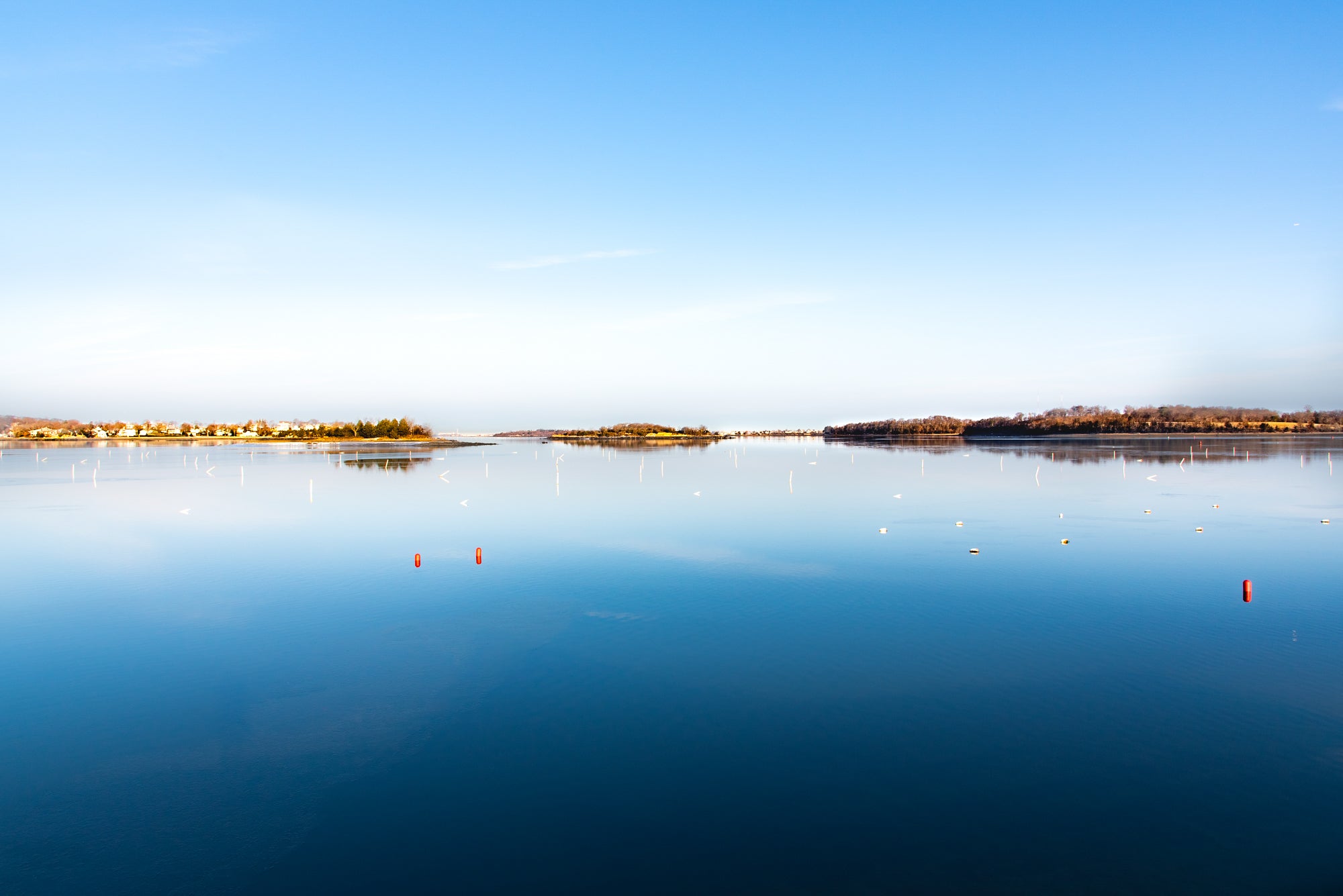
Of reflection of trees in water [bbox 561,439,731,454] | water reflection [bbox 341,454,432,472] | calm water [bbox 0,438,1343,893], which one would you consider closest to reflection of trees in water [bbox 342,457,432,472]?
water reflection [bbox 341,454,432,472]

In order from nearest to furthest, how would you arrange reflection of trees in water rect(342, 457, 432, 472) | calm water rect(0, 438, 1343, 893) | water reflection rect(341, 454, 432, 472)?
calm water rect(0, 438, 1343, 893)
water reflection rect(341, 454, 432, 472)
reflection of trees in water rect(342, 457, 432, 472)

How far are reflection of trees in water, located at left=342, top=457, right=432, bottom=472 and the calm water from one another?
3814cm

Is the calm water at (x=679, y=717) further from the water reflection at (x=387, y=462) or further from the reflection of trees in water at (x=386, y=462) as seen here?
the reflection of trees in water at (x=386, y=462)

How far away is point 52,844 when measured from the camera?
5.89 m

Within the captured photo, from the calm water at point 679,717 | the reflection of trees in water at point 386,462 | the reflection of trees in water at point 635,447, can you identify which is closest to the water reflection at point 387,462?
the reflection of trees in water at point 386,462

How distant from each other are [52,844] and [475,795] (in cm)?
319

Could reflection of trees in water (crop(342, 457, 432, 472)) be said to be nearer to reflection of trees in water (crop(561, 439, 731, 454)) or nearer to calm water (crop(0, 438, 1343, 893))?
reflection of trees in water (crop(561, 439, 731, 454))

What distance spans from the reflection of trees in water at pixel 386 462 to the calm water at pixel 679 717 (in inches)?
1502

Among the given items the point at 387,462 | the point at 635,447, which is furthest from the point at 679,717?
the point at 635,447

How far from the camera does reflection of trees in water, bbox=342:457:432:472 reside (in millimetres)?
58469

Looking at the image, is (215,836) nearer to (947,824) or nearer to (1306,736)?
(947,824)

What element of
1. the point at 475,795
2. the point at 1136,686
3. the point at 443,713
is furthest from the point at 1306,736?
the point at 443,713

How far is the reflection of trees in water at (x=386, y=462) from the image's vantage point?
192ft

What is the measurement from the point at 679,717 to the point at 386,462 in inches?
2482
